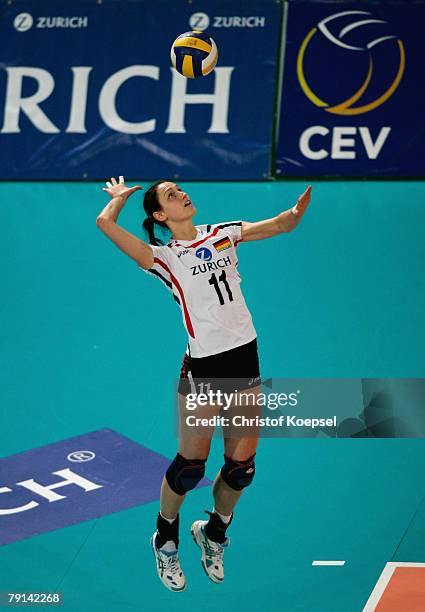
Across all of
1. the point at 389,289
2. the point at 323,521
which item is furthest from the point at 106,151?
the point at 323,521

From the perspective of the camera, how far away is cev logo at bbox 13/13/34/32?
15.9 metres

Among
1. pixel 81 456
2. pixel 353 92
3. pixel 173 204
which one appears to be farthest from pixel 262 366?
pixel 353 92

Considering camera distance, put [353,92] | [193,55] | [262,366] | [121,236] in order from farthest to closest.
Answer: [353,92] → [262,366] → [193,55] → [121,236]

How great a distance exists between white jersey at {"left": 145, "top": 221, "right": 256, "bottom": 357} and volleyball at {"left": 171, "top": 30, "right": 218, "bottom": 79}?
8.89 feet

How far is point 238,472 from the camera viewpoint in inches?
329

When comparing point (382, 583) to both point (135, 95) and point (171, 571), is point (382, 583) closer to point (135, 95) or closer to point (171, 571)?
point (171, 571)

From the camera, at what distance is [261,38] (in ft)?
50.3

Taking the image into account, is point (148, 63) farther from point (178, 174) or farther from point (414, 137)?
point (414, 137)

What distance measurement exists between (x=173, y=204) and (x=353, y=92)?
7.27 m

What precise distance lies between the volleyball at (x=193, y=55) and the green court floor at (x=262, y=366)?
128 inches

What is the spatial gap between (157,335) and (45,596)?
428 cm

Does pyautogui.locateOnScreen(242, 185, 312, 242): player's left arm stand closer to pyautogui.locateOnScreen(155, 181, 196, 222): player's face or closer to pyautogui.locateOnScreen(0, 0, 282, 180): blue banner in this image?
pyautogui.locateOnScreen(155, 181, 196, 222): player's face

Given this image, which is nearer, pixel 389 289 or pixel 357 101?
pixel 389 289

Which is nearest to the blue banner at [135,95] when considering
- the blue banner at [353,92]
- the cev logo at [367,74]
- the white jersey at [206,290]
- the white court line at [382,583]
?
the blue banner at [353,92]
